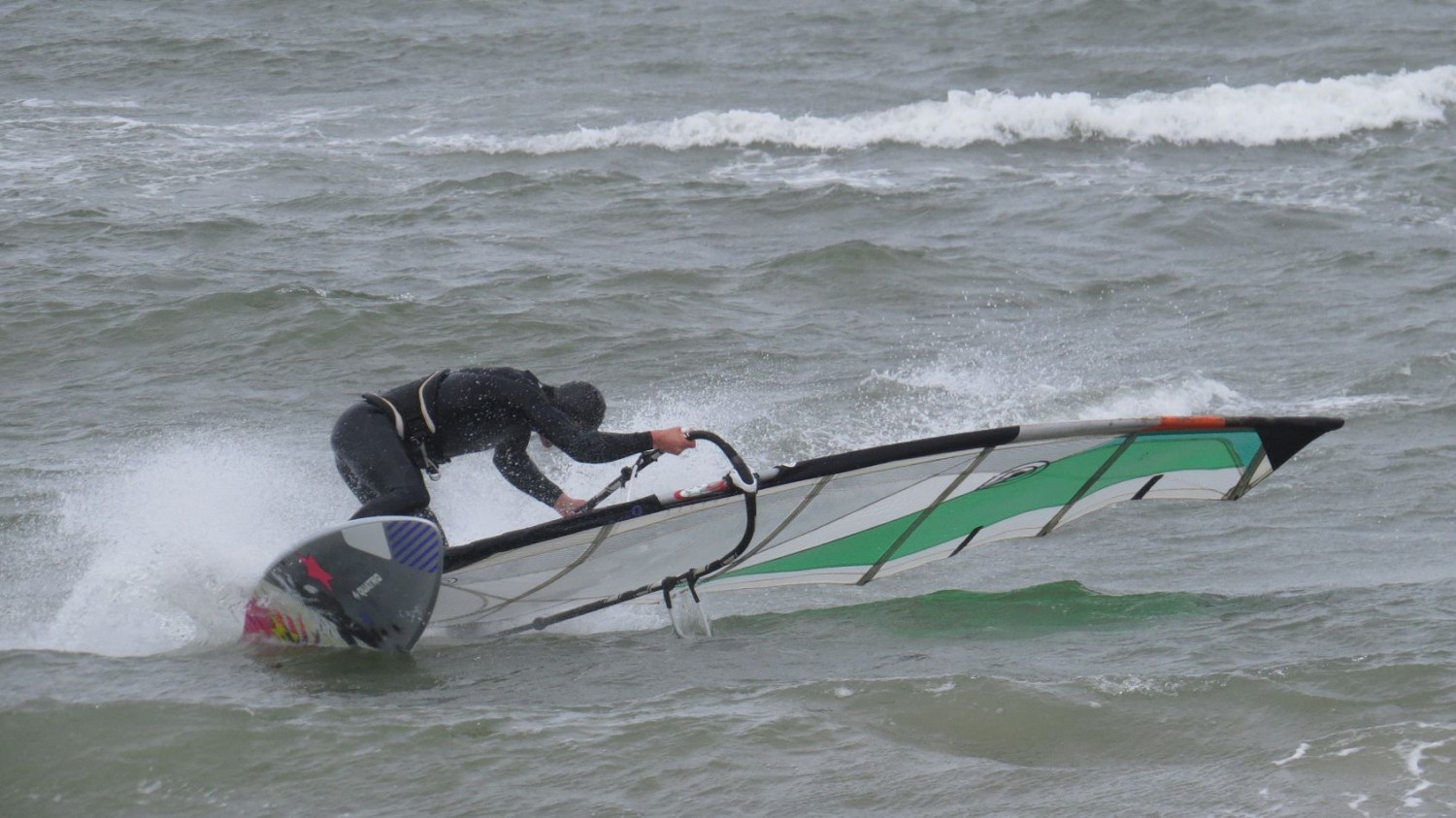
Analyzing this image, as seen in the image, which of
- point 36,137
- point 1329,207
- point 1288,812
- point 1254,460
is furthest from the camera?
point 36,137

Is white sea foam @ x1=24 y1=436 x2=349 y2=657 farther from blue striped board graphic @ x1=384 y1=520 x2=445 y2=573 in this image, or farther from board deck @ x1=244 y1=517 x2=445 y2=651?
blue striped board graphic @ x1=384 y1=520 x2=445 y2=573

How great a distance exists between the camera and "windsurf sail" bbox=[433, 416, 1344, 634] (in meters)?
6.39

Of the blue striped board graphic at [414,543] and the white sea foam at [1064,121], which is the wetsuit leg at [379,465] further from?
the white sea foam at [1064,121]

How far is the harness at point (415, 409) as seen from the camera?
6.45 metres

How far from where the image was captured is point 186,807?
190 inches

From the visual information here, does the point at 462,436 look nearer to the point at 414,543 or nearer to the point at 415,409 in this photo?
the point at 415,409

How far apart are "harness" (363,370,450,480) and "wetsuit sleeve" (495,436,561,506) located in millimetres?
257

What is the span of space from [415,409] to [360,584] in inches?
30.1

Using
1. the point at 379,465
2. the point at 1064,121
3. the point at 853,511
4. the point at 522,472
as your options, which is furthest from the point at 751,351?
the point at 1064,121

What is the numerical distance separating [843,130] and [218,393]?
31.8 ft

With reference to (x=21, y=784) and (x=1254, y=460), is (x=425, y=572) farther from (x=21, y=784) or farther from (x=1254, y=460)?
(x=1254, y=460)

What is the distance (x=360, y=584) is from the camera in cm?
616

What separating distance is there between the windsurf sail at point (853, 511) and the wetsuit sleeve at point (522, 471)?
0.32 meters

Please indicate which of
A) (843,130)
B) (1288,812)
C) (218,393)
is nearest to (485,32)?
(843,130)
